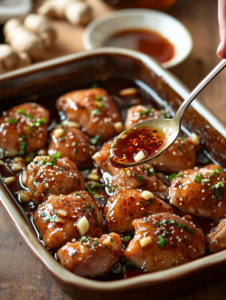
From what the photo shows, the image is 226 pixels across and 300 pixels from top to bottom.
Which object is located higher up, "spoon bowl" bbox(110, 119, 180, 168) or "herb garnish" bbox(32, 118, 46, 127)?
"spoon bowl" bbox(110, 119, 180, 168)

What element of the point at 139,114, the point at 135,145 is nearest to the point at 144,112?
the point at 139,114

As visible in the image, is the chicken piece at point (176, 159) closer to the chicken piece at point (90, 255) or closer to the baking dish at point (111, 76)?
the baking dish at point (111, 76)

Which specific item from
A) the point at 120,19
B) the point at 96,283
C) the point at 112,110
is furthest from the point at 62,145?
the point at 120,19

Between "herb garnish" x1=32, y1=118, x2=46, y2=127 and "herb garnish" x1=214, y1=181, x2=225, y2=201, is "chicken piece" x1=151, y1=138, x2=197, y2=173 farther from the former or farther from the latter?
"herb garnish" x1=32, y1=118, x2=46, y2=127

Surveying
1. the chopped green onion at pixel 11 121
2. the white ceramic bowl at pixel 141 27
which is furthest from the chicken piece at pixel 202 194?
the white ceramic bowl at pixel 141 27

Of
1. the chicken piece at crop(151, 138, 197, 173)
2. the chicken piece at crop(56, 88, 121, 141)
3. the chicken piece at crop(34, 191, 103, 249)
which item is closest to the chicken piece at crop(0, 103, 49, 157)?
the chicken piece at crop(56, 88, 121, 141)
